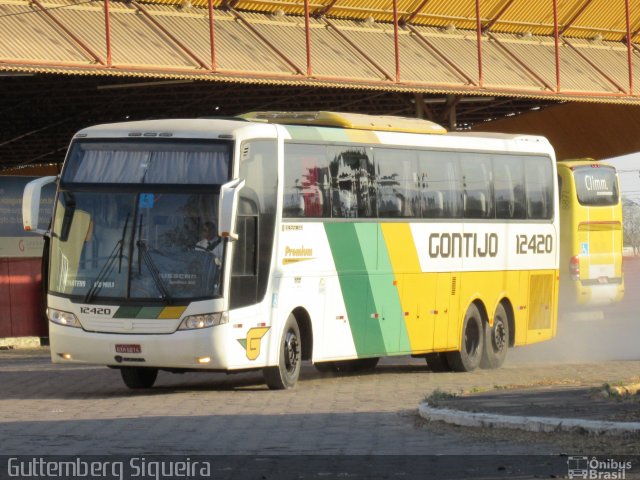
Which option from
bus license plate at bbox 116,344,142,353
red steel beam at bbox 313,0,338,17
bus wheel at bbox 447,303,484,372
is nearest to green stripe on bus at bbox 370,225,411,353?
bus wheel at bbox 447,303,484,372

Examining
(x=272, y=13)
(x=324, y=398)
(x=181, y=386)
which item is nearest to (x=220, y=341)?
(x=324, y=398)

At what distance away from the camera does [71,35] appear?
2350 cm

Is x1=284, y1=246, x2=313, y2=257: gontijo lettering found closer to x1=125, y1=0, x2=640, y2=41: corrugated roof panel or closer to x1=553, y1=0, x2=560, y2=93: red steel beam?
x1=125, y1=0, x2=640, y2=41: corrugated roof panel

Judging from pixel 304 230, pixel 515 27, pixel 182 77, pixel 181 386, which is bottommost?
pixel 181 386

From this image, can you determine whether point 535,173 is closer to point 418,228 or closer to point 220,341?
point 418,228

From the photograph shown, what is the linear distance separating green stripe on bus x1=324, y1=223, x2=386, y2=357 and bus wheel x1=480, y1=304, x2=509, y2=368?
3005mm

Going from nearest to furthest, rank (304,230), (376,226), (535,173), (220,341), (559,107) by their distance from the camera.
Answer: (220,341) < (304,230) < (376,226) < (535,173) < (559,107)

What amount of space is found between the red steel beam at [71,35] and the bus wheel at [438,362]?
6774 millimetres

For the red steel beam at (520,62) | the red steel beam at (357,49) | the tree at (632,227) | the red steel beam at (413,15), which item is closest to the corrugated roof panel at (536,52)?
the red steel beam at (520,62)

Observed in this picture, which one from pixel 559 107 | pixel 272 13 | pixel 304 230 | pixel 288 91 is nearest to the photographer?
pixel 304 230

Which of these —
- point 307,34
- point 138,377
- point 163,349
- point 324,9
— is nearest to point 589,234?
point 324,9

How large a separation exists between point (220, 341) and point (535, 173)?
8.32 metres

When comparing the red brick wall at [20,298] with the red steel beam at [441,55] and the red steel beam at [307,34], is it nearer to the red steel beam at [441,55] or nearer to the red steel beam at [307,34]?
Result: the red steel beam at [307,34]

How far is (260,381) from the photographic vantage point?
19.8 m
